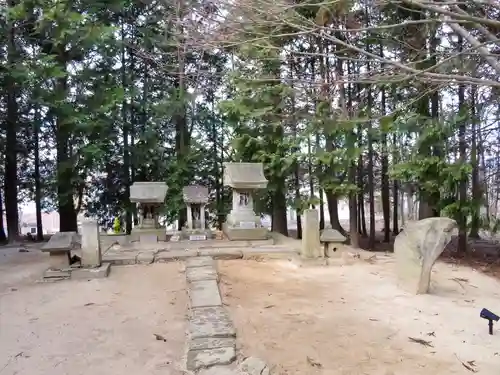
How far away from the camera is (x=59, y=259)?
7.55 m

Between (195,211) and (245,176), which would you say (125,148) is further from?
(245,176)

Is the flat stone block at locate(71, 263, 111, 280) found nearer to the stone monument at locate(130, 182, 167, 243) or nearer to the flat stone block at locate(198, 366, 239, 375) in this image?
the stone monument at locate(130, 182, 167, 243)

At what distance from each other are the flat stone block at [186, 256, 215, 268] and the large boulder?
3.27 metres

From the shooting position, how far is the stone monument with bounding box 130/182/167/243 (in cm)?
1086

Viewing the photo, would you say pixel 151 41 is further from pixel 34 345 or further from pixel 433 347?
pixel 433 347

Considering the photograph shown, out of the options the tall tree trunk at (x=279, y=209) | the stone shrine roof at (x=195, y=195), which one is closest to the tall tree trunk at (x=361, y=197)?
the tall tree trunk at (x=279, y=209)

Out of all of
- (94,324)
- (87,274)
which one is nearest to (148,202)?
(87,274)

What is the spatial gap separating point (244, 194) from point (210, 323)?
6979mm

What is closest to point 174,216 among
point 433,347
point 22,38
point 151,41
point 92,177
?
point 92,177

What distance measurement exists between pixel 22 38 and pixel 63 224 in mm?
6172

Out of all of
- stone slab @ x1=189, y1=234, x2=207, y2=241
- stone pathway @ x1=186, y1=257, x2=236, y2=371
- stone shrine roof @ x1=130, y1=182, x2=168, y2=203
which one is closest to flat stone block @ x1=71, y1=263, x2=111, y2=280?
stone pathway @ x1=186, y1=257, x2=236, y2=371

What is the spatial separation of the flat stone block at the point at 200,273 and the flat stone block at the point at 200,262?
225 mm

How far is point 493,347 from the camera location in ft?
14.1

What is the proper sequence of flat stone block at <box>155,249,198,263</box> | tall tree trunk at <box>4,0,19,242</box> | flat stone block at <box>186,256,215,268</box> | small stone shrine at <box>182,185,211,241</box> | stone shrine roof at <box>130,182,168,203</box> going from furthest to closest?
1. tall tree trunk at <box>4,0,19,242</box>
2. small stone shrine at <box>182,185,211,241</box>
3. stone shrine roof at <box>130,182,168,203</box>
4. flat stone block at <box>155,249,198,263</box>
5. flat stone block at <box>186,256,215,268</box>
